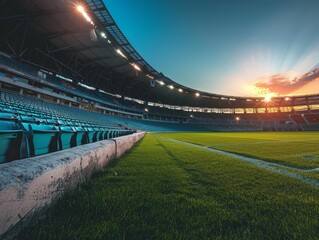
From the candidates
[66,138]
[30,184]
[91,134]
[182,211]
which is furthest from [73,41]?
[182,211]

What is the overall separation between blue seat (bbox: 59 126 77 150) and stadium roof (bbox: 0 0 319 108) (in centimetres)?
1601

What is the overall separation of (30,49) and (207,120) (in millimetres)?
59301

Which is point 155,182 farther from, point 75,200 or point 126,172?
point 75,200

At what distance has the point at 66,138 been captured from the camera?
3482mm

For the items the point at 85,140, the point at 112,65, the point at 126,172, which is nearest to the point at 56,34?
the point at 112,65

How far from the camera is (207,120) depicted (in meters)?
64.0

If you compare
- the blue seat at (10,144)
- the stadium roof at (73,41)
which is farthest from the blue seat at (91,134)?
the stadium roof at (73,41)

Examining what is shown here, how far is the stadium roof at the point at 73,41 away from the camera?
15.1 meters

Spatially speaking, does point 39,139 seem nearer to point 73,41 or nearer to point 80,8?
A: point 80,8

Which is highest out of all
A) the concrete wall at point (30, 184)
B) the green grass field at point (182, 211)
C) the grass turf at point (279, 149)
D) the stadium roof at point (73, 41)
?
the stadium roof at point (73, 41)

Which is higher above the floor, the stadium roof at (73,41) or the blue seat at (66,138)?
the stadium roof at (73,41)

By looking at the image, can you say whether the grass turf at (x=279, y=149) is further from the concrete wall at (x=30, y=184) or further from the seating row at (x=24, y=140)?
the seating row at (x=24, y=140)

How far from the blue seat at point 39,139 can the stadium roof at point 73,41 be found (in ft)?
54.3

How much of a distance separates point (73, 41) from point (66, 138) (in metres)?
23.5
